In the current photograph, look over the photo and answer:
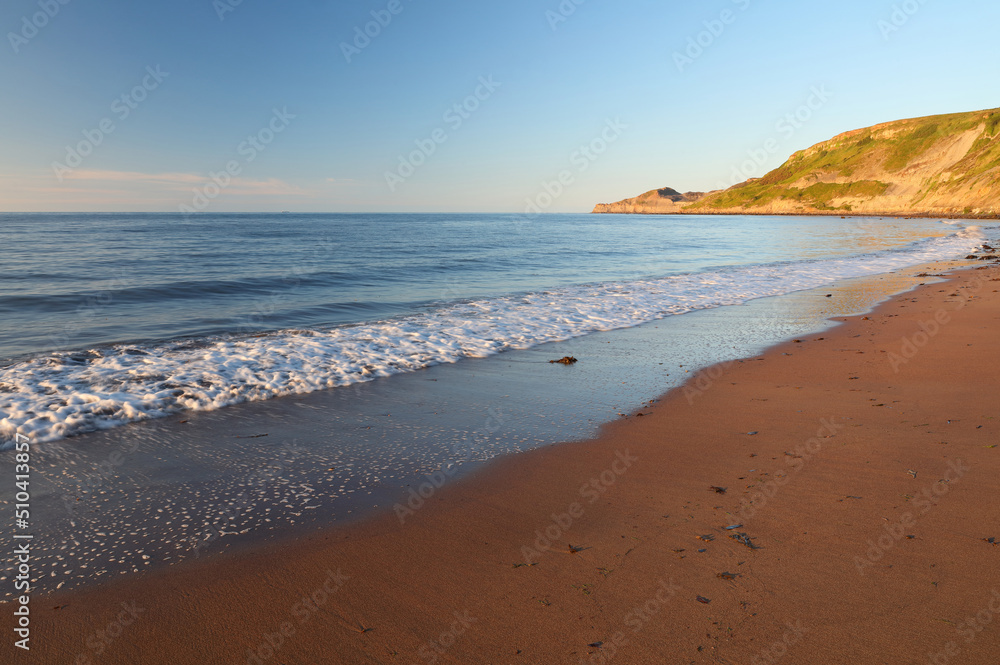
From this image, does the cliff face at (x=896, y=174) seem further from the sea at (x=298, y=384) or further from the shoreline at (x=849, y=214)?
the sea at (x=298, y=384)

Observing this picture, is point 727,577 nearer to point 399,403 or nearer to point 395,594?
point 395,594

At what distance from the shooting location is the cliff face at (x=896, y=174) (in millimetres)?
77100

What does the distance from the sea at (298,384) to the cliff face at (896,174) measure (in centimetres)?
8322

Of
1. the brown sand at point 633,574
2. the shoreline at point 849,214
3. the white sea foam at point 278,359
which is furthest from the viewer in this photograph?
the shoreline at point 849,214

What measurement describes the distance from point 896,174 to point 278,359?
12793cm

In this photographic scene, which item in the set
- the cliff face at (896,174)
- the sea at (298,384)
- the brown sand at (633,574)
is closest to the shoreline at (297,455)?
the sea at (298,384)

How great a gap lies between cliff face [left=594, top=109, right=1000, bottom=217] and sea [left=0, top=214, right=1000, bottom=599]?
83.2 meters

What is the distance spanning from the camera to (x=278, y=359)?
8492mm

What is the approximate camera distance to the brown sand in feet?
8.55

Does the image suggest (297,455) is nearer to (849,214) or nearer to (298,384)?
(298,384)

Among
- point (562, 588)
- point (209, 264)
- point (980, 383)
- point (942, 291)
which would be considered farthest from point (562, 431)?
point (209, 264)

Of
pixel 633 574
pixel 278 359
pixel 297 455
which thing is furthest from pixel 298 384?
pixel 633 574

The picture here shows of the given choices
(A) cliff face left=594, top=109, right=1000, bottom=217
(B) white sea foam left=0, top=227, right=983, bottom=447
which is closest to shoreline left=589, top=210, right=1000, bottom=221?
(A) cliff face left=594, top=109, right=1000, bottom=217

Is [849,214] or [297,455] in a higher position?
[849,214]
